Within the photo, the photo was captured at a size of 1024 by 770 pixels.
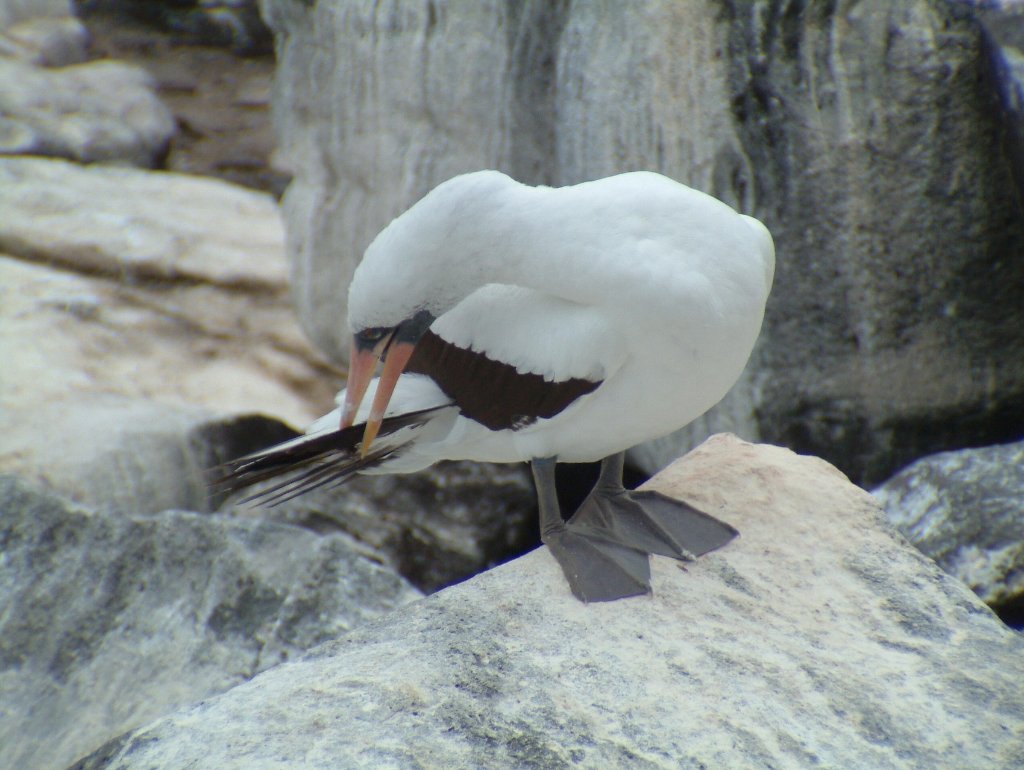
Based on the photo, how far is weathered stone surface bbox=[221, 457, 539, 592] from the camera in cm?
547

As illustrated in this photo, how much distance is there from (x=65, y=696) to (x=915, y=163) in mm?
3841

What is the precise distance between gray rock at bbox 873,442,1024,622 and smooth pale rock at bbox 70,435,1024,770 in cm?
98

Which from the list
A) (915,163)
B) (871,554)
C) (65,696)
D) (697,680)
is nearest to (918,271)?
(915,163)

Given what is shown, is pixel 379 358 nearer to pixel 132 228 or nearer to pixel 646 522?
pixel 646 522

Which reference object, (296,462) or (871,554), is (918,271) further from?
(296,462)

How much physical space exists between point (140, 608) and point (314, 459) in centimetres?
111

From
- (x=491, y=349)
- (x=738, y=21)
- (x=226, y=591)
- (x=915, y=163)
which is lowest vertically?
(x=226, y=591)

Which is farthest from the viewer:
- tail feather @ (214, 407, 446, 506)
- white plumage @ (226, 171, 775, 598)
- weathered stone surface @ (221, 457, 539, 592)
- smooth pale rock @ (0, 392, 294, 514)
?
weathered stone surface @ (221, 457, 539, 592)

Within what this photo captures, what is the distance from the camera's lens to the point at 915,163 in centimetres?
432

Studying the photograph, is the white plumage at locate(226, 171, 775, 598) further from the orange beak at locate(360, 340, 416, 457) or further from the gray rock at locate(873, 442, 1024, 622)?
the gray rock at locate(873, 442, 1024, 622)

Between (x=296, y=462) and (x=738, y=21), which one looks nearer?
(x=296, y=462)

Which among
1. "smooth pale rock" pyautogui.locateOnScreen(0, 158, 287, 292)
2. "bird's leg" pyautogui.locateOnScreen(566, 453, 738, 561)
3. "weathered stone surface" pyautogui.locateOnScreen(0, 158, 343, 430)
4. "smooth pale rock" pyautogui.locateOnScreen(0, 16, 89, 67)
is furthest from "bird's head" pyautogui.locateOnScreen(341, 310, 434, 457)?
"smooth pale rock" pyautogui.locateOnScreen(0, 16, 89, 67)

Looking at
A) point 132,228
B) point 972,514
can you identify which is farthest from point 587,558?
point 132,228

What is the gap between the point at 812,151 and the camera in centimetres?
442
